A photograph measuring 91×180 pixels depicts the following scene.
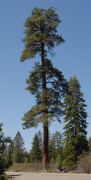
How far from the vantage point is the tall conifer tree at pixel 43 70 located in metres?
40.8

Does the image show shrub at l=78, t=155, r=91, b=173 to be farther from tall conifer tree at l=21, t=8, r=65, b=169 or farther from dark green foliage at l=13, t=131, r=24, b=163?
dark green foliage at l=13, t=131, r=24, b=163

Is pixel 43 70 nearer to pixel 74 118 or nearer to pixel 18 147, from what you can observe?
pixel 74 118

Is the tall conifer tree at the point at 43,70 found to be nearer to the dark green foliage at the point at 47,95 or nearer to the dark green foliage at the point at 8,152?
the dark green foliage at the point at 47,95

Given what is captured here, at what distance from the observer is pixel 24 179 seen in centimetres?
2575

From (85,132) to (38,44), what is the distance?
23.5 meters

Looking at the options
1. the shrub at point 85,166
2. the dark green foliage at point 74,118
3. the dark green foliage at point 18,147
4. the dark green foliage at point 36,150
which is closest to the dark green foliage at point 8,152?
the shrub at point 85,166

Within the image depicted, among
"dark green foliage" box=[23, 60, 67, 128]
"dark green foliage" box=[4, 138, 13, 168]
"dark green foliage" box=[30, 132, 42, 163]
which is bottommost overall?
"dark green foliage" box=[4, 138, 13, 168]

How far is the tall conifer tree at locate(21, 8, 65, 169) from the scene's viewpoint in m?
40.8

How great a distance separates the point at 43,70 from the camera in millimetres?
41469

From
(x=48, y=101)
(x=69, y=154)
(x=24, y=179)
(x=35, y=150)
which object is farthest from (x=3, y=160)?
(x=35, y=150)

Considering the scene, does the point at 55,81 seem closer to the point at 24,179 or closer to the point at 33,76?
the point at 33,76

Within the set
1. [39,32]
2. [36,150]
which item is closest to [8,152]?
[39,32]

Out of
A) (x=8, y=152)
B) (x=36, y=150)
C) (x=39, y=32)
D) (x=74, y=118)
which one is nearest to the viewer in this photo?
(x=8, y=152)

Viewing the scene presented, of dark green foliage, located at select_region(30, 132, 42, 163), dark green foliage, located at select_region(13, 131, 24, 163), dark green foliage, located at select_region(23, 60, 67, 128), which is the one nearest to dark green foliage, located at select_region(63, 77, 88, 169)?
dark green foliage, located at select_region(23, 60, 67, 128)
